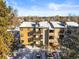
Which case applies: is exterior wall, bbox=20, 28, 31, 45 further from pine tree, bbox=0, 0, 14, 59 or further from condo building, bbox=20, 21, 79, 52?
pine tree, bbox=0, 0, 14, 59

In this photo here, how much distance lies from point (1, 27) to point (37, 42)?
23.9 meters

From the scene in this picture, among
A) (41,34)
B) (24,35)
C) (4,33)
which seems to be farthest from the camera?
(24,35)

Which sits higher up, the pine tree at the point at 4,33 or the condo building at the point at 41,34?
the pine tree at the point at 4,33

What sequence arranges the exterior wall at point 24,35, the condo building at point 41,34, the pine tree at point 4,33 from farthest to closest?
the exterior wall at point 24,35 → the condo building at point 41,34 → the pine tree at point 4,33

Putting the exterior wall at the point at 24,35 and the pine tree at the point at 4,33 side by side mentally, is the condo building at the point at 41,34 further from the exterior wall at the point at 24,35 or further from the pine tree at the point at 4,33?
the pine tree at the point at 4,33

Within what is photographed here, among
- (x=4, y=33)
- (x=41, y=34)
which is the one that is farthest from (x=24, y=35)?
(x=4, y=33)

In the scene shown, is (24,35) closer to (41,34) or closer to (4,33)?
(41,34)

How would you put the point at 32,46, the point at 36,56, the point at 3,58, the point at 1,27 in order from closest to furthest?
the point at 3,58, the point at 1,27, the point at 36,56, the point at 32,46

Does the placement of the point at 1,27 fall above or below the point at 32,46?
above

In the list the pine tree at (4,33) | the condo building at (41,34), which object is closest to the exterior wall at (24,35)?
the condo building at (41,34)

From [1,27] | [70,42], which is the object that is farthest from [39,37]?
[1,27]

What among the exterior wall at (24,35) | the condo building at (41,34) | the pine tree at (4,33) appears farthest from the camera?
the exterior wall at (24,35)

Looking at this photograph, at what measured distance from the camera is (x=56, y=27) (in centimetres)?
4162

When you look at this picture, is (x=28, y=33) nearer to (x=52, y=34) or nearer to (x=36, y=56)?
(x=52, y=34)
